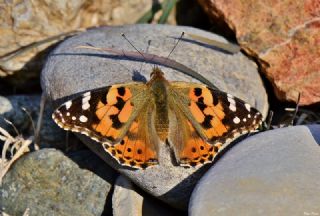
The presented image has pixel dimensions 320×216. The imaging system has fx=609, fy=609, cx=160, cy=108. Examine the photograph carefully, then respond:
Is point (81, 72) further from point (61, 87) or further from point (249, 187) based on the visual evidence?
point (249, 187)

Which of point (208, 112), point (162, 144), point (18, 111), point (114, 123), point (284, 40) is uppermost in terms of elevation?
point (284, 40)

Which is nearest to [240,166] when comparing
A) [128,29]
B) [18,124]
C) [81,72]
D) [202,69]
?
[202,69]

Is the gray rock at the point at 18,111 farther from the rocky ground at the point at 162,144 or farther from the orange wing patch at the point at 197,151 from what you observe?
the orange wing patch at the point at 197,151

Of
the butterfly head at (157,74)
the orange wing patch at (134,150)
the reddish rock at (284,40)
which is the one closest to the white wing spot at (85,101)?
the orange wing patch at (134,150)

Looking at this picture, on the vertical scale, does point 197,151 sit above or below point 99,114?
below

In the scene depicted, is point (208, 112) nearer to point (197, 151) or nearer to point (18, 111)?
point (197, 151)

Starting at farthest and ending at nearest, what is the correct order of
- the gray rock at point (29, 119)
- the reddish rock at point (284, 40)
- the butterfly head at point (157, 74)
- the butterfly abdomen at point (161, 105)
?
the gray rock at point (29, 119), the reddish rock at point (284, 40), the butterfly head at point (157, 74), the butterfly abdomen at point (161, 105)

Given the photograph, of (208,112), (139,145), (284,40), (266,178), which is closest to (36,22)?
(139,145)
